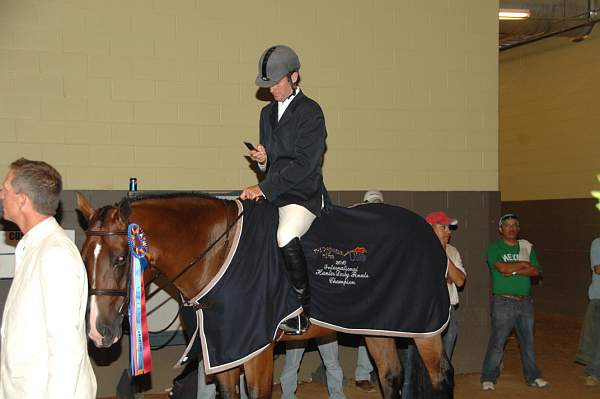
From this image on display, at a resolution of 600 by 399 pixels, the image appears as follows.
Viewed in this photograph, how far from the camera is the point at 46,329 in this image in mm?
2451

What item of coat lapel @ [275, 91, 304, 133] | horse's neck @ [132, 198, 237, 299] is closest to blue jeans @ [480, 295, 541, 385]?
coat lapel @ [275, 91, 304, 133]

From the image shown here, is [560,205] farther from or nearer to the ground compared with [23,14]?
nearer to the ground

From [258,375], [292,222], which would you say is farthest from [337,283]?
[258,375]

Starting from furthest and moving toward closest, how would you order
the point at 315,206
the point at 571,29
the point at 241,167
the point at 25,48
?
the point at 571,29 < the point at 241,167 < the point at 25,48 < the point at 315,206

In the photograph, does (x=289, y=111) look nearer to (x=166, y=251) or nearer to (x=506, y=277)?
(x=166, y=251)

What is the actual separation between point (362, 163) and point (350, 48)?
1212mm

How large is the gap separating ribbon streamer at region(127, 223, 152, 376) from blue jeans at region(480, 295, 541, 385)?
4.17 m

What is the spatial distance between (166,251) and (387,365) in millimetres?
2095

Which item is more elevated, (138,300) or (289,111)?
(289,111)

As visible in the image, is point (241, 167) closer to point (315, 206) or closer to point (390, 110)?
point (390, 110)

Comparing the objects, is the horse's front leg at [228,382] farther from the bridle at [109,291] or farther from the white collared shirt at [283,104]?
the white collared shirt at [283,104]

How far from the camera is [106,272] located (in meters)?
3.69

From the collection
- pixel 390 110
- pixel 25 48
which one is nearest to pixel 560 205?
pixel 390 110

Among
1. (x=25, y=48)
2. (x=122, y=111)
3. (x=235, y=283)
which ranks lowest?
A: (x=235, y=283)
